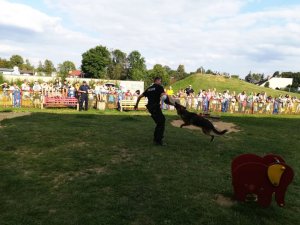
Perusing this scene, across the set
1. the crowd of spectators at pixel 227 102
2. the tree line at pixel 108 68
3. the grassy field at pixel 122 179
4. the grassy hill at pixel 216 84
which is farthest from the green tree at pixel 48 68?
the grassy field at pixel 122 179

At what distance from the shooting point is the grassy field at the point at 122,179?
4.97 m

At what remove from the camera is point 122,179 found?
6500 mm

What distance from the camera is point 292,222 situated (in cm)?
511

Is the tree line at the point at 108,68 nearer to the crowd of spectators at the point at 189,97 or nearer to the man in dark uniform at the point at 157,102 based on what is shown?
the crowd of spectators at the point at 189,97

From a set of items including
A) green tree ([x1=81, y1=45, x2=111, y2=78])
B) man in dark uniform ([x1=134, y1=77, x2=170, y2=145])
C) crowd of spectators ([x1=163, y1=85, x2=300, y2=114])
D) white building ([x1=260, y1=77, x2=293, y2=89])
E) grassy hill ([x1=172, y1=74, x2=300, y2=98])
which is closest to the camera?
man in dark uniform ([x1=134, y1=77, x2=170, y2=145])

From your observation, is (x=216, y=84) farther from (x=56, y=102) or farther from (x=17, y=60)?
(x=17, y=60)

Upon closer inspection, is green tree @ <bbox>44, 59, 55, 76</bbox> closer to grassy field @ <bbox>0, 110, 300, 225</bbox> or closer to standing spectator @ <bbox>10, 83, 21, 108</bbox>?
standing spectator @ <bbox>10, 83, 21, 108</bbox>

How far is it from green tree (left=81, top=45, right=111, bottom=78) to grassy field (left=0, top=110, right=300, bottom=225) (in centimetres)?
8757

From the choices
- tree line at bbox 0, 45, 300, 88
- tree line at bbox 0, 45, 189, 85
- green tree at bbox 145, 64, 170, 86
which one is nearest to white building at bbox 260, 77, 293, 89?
tree line at bbox 0, 45, 300, 88

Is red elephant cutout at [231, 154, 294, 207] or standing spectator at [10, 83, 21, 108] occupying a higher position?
standing spectator at [10, 83, 21, 108]

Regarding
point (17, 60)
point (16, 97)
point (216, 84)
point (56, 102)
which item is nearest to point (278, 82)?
point (216, 84)

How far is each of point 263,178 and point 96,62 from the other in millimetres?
94916

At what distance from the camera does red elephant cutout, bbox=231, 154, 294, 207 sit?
5.25 metres

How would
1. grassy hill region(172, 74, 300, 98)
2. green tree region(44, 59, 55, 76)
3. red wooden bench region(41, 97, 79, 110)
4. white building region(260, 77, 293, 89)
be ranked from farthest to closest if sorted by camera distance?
white building region(260, 77, 293, 89) < green tree region(44, 59, 55, 76) < grassy hill region(172, 74, 300, 98) < red wooden bench region(41, 97, 79, 110)
